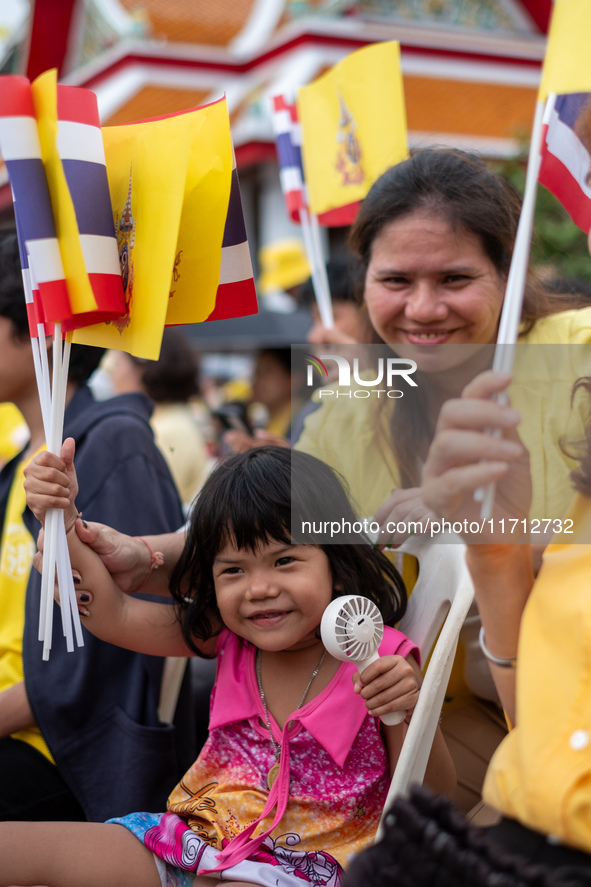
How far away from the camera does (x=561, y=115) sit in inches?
49.2

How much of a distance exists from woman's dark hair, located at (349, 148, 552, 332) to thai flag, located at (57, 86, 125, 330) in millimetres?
707

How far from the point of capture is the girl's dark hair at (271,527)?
1.61 metres

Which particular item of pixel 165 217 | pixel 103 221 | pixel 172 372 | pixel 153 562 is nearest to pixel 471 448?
pixel 165 217

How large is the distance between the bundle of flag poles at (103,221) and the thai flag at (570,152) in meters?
0.51

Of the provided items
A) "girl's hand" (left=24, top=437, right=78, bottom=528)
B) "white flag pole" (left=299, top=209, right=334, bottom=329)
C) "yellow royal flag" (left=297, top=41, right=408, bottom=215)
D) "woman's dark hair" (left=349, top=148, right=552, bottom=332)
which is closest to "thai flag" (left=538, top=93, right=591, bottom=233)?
"woman's dark hair" (left=349, top=148, right=552, bottom=332)

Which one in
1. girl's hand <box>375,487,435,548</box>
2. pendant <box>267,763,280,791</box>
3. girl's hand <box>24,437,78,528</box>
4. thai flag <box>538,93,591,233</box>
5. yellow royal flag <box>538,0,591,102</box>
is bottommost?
pendant <box>267,763,280,791</box>

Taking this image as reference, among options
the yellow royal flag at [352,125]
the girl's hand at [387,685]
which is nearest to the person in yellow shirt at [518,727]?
the girl's hand at [387,685]

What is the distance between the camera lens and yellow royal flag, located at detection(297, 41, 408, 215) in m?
2.62

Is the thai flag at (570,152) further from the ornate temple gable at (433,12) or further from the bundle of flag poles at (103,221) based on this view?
the ornate temple gable at (433,12)

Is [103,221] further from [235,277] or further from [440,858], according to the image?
[440,858]

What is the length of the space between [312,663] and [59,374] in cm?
68

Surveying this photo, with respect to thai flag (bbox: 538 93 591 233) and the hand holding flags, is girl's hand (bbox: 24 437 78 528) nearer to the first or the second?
the hand holding flags

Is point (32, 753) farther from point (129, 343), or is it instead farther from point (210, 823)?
point (129, 343)

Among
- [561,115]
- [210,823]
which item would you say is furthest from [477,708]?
[561,115]
